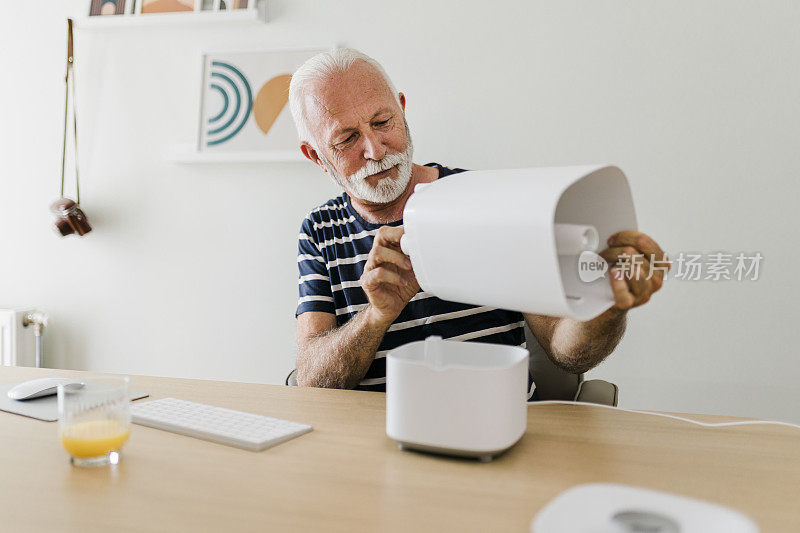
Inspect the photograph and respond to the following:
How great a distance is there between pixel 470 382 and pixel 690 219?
1337mm

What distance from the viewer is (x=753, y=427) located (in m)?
0.97

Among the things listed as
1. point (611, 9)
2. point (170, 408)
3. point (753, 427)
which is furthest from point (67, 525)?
point (611, 9)

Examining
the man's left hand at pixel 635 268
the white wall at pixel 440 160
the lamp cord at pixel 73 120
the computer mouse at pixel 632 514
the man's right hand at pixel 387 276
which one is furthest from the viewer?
the lamp cord at pixel 73 120

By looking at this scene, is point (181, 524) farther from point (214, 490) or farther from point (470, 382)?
point (470, 382)

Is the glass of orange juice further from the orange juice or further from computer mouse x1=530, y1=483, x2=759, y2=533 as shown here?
computer mouse x1=530, y1=483, x2=759, y2=533

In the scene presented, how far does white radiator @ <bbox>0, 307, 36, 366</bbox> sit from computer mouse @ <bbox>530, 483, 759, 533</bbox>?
7.45 ft

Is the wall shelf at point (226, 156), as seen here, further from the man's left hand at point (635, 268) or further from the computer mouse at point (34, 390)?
the man's left hand at point (635, 268)

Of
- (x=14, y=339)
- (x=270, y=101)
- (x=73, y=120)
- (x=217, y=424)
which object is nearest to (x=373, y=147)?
(x=217, y=424)

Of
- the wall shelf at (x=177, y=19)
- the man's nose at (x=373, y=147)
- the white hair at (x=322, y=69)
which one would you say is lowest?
the man's nose at (x=373, y=147)

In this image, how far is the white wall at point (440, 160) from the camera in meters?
1.86

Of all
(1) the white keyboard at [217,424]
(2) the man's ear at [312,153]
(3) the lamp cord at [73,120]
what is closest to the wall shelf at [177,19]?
(3) the lamp cord at [73,120]

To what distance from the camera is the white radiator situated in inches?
94.9

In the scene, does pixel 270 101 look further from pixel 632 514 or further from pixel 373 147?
pixel 632 514

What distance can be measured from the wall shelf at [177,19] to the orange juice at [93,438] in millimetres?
1635
